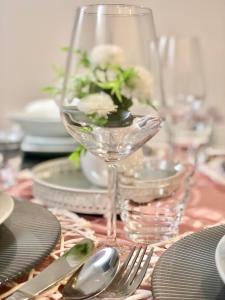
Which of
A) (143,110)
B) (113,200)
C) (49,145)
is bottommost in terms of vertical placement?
(49,145)

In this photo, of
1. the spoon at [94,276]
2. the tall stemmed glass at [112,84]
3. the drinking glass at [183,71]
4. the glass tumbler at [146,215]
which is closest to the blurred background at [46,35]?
the drinking glass at [183,71]

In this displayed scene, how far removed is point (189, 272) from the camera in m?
0.47

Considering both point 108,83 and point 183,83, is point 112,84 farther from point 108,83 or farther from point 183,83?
point 183,83

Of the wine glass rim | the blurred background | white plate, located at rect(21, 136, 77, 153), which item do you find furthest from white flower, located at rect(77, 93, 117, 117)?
the blurred background

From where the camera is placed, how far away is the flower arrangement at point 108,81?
72cm

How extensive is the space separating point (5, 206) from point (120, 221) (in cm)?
21

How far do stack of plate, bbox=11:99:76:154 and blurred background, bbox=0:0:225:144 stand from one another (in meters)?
0.81

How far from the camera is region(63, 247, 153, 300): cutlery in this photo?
48 cm

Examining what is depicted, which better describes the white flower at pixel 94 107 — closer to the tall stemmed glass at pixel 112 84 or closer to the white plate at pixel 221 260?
the tall stemmed glass at pixel 112 84

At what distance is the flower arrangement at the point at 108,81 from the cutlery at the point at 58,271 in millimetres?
170

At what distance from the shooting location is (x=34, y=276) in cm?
53

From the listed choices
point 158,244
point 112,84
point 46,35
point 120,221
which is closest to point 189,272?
point 158,244

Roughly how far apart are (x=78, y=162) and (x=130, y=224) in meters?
0.26

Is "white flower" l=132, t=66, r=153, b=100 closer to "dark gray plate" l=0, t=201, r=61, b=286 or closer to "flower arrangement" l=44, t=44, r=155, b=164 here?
"flower arrangement" l=44, t=44, r=155, b=164
